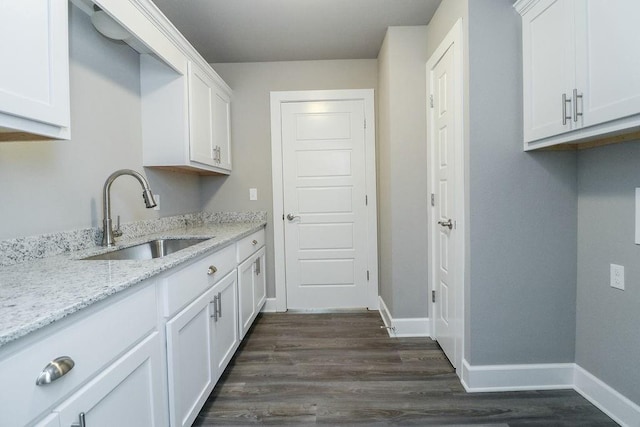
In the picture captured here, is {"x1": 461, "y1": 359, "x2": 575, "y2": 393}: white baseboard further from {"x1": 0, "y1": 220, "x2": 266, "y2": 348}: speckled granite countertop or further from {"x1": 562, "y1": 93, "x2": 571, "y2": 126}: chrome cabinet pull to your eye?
{"x1": 0, "y1": 220, "x2": 266, "y2": 348}: speckled granite countertop

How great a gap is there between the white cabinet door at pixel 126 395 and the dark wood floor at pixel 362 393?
0.58 m

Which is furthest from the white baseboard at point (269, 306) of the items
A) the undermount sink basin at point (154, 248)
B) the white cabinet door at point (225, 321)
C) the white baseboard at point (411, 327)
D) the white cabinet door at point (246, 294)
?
the undermount sink basin at point (154, 248)

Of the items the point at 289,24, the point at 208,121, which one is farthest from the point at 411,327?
the point at 289,24

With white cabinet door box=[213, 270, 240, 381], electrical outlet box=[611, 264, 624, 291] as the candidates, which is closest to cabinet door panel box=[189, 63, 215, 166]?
white cabinet door box=[213, 270, 240, 381]

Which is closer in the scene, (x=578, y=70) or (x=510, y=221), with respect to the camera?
(x=578, y=70)

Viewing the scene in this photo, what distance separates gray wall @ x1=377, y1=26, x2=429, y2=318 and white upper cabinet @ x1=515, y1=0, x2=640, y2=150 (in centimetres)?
83

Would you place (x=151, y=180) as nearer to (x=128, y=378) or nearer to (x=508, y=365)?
(x=128, y=378)

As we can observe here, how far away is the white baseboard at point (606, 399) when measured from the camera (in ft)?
4.67

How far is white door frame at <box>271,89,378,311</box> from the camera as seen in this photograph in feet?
9.78

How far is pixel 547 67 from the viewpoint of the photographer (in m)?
1.47

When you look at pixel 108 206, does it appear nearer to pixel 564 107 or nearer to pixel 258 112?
pixel 258 112

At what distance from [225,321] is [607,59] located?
2.14 meters

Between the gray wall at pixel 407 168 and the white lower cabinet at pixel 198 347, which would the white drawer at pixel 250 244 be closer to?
the white lower cabinet at pixel 198 347

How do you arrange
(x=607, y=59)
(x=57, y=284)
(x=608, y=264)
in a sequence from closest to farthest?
(x=57, y=284) < (x=607, y=59) < (x=608, y=264)
